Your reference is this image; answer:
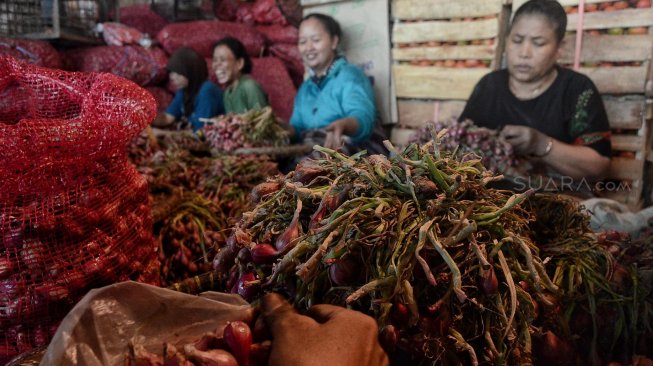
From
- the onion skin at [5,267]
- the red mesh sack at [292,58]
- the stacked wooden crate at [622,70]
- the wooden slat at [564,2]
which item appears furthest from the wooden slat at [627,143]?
the onion skin at [5,267]

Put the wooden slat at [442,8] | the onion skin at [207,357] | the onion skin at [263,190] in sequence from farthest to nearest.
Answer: the wooden slat at [442,8]
the onion skin at [263,190]
the onion skin at [207,357]

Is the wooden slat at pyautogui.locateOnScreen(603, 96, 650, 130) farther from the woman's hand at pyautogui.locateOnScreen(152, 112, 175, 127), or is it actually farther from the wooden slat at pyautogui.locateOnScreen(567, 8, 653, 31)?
the woman's hand at pyautogui.locateOnScreen(152, 112, 175, 127)

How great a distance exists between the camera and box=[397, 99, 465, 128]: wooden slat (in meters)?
3.06

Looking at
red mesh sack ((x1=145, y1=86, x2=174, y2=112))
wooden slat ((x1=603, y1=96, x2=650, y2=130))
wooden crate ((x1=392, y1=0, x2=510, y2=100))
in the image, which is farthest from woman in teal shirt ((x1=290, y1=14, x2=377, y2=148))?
wooden slat ((x1=603, y1=96, x2=650, y2=130))

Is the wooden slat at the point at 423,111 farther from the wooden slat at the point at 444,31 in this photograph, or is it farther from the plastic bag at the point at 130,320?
the plastic bag at the point at 130,320

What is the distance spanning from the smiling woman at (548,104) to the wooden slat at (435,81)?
0.63 feet

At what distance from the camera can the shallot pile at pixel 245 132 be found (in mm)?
3438

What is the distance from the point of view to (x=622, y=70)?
248 cm

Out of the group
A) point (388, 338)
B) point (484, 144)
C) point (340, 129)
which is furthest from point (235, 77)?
point (388, 338)

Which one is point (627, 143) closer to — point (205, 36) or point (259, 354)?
point (259, 354)

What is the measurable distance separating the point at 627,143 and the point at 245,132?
88.8 inches

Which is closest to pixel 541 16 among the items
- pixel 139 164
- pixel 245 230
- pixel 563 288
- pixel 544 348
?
pixel 563 288

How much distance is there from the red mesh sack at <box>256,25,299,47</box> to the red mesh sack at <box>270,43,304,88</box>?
41mm

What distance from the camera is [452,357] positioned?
3.61 ft
